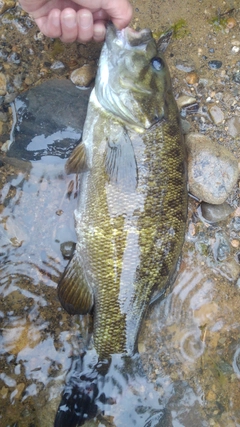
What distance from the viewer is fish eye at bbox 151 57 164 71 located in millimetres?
2934

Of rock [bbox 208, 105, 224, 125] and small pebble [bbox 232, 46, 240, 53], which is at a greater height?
small pebble [bbox 232, 46, 240, 53]

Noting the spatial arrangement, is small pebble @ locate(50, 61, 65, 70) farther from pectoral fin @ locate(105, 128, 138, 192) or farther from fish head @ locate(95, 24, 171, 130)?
pectoral fin @ locate(105, 128, 138, 192)

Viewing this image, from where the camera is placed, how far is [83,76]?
11.1 ft

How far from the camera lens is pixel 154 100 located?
293cm

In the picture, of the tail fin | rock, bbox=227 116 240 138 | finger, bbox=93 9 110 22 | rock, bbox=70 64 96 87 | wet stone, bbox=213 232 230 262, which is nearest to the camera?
the tail fin

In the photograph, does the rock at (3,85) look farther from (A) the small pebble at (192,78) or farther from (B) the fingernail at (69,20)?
(A) the small pebble at (192,78)

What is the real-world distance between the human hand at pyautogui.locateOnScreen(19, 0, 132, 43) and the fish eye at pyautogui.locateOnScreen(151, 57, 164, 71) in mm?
351

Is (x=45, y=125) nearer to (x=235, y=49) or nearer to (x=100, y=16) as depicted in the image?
(x=100, y=16)

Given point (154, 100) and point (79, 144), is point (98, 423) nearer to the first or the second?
point (79, 144)

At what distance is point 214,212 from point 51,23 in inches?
79.7

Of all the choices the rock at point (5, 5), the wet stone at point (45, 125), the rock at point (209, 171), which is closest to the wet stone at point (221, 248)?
the rock at point (209, 171)

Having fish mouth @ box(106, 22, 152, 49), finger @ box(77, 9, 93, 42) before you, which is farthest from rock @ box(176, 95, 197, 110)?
finger @ box(77, 9, 93, 42)

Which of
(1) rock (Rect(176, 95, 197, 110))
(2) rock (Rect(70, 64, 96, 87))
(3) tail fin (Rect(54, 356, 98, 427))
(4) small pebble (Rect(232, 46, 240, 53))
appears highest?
(2) rock (Rect(70, 64, 96, 87))

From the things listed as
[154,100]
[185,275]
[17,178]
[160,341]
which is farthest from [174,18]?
[160,341]
